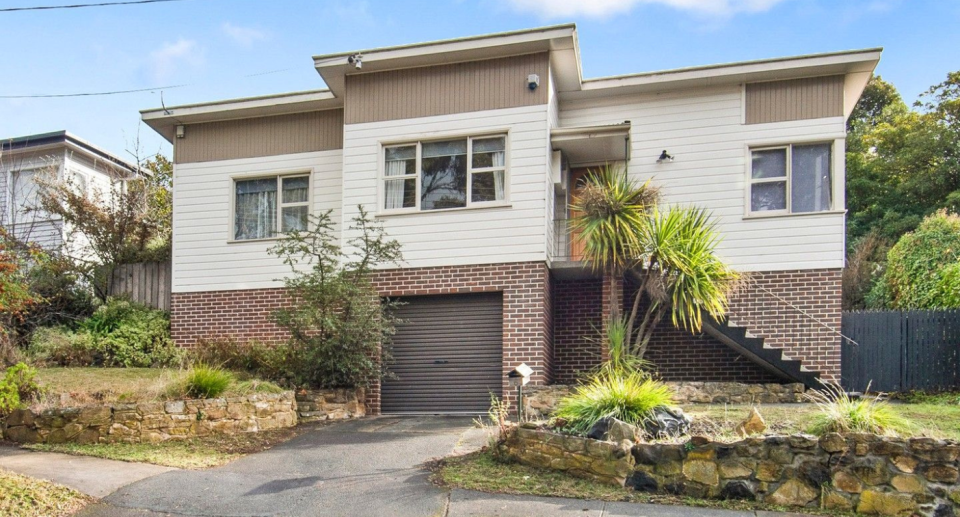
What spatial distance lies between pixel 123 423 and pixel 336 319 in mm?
3714

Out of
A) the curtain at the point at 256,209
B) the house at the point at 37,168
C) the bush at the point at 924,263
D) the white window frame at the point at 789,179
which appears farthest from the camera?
the house at the point at 37,168

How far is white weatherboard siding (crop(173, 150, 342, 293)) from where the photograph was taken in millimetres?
17984

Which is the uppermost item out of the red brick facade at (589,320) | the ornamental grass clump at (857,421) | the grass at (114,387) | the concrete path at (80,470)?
the red brick facade at (589,320)

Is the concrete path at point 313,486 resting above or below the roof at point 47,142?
below

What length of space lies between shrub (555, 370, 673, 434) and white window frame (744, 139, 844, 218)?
21.3 ft

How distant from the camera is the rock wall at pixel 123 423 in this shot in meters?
12.7

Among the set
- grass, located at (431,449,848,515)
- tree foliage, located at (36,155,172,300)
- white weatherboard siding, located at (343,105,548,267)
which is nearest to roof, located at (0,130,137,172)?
tree foliage, located at (36,155,172,300)

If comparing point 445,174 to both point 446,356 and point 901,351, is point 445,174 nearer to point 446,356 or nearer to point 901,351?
point 446,356

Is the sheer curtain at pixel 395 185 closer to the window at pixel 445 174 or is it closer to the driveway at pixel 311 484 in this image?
the window at pixel 445 174

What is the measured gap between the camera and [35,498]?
9.60 m

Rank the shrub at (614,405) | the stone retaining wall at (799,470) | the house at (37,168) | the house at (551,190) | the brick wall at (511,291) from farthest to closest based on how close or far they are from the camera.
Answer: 1. the house at (37,168)
2. the house at (551,190)
3. the brick wall at (511,291)
4. the shrub at (614,405)
5. the stone retaining wall at (799,470)

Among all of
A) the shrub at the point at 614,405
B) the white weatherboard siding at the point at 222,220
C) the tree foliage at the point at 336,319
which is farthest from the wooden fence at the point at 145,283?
the shrub at the point at 614,405

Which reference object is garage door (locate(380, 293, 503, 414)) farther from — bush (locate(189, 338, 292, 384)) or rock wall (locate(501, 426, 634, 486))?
rock wall (locate(501, 426, 634, 486))

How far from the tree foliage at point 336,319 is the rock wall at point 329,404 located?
7.1 inches
